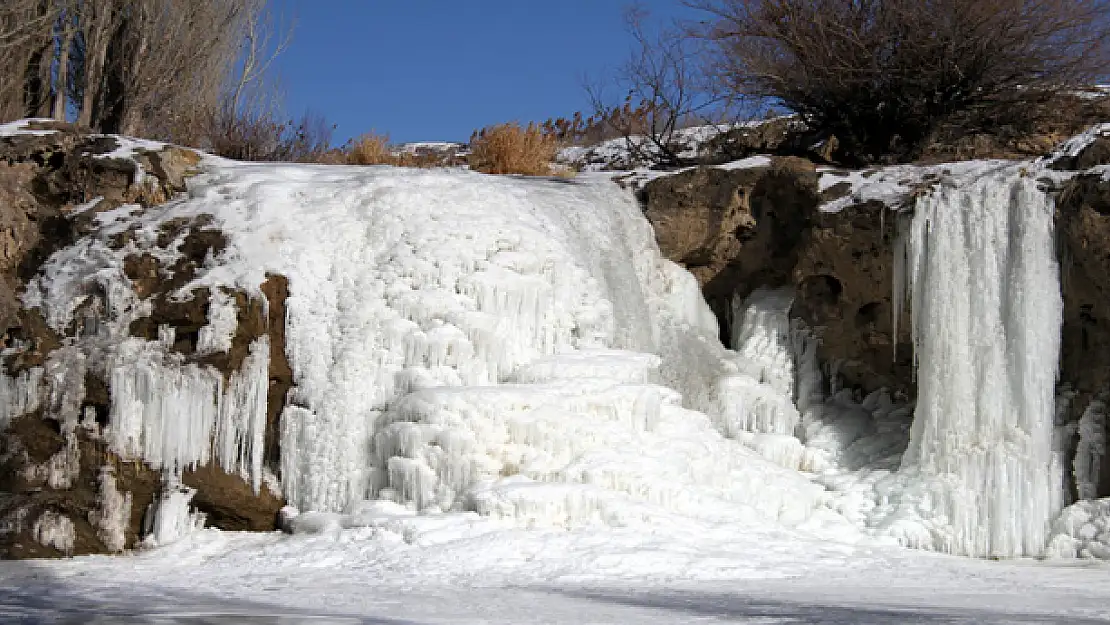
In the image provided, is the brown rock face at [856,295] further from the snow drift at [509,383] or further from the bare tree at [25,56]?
the bare tree at [25,56]

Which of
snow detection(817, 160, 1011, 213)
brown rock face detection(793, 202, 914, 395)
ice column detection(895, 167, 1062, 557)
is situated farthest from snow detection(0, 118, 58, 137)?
ice column detection(895, 167, 1062, 557)

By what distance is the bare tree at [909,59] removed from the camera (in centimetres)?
1078

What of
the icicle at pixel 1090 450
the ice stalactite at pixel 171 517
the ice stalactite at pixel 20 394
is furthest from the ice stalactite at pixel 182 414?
the icicle at pixel 1090 450

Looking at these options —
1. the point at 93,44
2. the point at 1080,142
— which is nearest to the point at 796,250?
the point at 1080,142

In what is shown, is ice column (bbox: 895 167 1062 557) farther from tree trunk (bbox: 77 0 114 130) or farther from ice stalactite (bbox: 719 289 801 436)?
tree trunk (bbox: 77 0 114 130)

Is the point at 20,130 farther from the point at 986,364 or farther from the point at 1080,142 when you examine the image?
the point at 1080,142

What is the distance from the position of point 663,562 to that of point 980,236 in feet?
12.4

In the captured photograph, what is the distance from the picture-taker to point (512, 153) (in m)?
13.6

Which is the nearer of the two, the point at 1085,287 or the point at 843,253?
the point at 1085,287

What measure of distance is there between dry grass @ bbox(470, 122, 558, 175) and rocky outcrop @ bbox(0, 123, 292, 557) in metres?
4.95

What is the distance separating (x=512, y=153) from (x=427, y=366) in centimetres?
580

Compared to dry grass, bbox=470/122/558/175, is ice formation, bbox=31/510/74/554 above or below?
below

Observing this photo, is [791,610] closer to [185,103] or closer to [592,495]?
[592,495]

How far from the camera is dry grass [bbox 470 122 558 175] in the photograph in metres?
13.6
